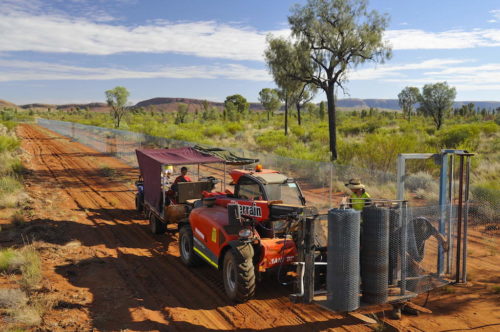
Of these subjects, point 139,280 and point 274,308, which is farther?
point 139,280

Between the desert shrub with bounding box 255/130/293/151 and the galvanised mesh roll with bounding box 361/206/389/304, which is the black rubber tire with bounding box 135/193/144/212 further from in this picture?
the desert shrub with bounding box 255/130/293/151

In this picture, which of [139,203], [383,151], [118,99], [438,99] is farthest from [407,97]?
[139,203]

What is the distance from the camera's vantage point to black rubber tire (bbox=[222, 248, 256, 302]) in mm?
7082

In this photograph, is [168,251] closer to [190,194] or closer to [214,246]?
[190,194]

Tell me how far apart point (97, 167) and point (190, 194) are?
54.0 ft

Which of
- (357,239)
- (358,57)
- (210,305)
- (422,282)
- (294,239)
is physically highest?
(358,57)

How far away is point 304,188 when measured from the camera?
17.9 metres

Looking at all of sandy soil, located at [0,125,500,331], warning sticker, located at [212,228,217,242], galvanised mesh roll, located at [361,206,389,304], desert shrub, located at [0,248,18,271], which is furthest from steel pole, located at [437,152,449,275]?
desert shrub, located at [0,248,18,271]

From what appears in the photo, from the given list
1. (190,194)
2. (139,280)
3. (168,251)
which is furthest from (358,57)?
(139,280)

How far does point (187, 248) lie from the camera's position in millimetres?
9547

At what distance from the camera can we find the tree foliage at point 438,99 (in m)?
53.0

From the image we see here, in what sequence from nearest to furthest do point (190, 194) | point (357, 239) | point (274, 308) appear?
point (357, 239) < point (274, 308) < point (190, 194)

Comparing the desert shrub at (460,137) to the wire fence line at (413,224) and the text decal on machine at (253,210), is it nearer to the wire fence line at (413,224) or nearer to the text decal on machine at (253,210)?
the wire fence line at (413,224)

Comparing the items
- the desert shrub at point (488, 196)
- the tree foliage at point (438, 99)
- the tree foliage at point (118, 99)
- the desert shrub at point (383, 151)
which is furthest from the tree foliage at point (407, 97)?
the desert shrub at point (488, 196)
